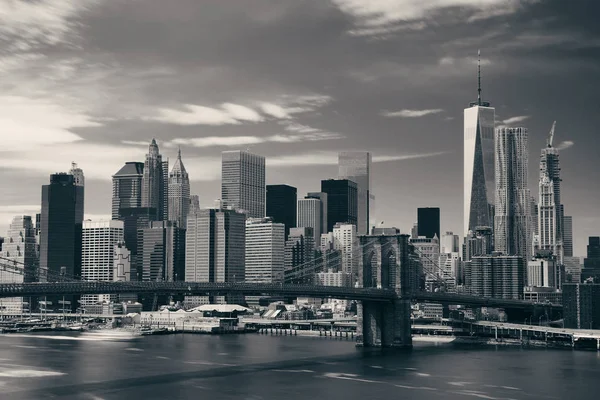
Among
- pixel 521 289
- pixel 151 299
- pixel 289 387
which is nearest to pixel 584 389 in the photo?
pixel 289 387

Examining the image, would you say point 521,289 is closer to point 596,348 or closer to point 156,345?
point 596,348

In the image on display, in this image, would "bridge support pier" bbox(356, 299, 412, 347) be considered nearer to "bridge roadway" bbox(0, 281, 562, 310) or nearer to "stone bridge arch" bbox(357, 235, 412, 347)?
"stone bridge arch" bbox(357, 235, 412, 347)

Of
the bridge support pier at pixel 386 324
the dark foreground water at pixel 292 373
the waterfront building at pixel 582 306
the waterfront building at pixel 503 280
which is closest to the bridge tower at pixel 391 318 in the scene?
the bridge support pier at pixel 386 324

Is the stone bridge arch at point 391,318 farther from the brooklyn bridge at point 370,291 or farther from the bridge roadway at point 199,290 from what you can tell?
the bridge roadway at point 199,290

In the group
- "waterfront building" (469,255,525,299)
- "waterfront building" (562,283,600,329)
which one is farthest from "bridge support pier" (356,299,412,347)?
"waterfront building" (469,255,525,299)

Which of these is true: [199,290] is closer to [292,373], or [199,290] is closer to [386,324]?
[292,373]

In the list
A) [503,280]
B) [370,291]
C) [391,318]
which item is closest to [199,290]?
[370,291]
